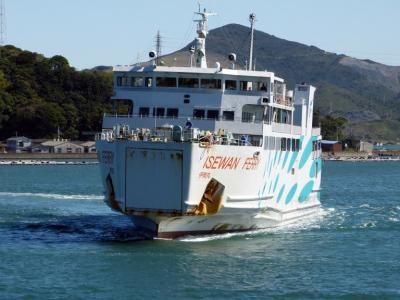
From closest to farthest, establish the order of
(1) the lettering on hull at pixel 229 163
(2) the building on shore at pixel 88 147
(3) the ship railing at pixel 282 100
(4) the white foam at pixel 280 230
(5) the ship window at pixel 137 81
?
(1) the lettering on hull at pixel 229 163
(4) the white foam at pixel 280 230
(5) the ship window at pixel 137 81
(3) the ship railing at pixel 282 100
(2) the building on shore at pixel 88 147

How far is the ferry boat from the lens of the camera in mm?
33469

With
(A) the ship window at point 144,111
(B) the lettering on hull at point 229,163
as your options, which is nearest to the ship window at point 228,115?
(B) the lettering on hull at point 229,163

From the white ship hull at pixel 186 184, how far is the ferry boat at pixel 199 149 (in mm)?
36

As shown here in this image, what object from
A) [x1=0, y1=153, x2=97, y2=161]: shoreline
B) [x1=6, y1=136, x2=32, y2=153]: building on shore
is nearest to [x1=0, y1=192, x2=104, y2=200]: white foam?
[x1=0, y1=153, x2=97, y2=161]: shoreline

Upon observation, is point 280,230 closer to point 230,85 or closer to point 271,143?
point 271,143

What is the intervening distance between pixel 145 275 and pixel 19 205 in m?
24.0

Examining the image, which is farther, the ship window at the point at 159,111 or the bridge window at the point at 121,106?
the bridge window at the point at 121,106

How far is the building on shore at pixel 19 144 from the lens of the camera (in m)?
135

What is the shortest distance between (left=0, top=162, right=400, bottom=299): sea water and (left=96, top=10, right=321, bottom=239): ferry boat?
3.74ft

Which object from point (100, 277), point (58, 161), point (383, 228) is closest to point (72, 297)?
point (100, 277)

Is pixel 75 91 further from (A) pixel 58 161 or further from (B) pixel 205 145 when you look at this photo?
(B) pixel 205 145

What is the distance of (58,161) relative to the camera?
434 feet

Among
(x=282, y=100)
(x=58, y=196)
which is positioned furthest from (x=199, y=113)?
(x=58, y=196)

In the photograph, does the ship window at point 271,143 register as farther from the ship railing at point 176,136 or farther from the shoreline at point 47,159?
the shoreline at point 47,159
